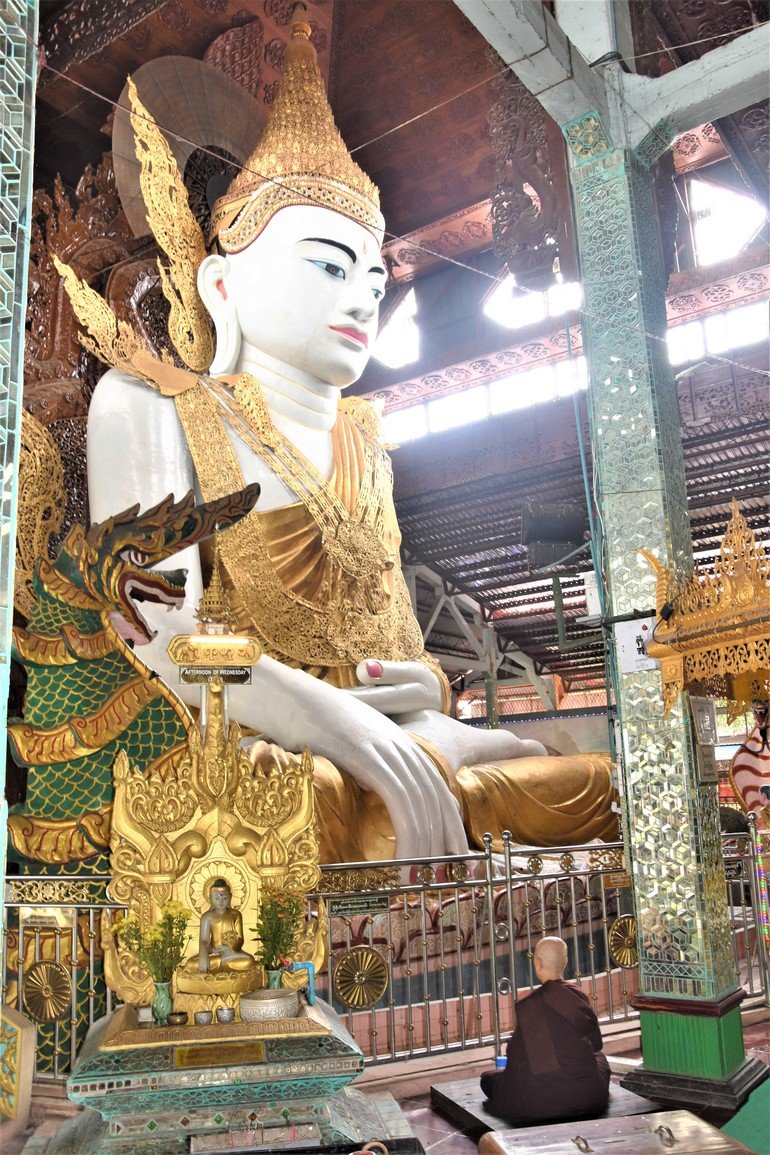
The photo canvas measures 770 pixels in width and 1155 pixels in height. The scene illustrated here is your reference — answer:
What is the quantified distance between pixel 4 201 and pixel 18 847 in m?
2.72

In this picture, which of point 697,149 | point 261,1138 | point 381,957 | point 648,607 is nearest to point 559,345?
point 697,149

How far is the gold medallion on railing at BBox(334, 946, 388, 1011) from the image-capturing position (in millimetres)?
3410

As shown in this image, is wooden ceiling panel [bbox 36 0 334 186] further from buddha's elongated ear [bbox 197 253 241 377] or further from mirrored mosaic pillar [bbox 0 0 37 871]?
mirrored mosaic pillar [bbox 0 0 37 871]

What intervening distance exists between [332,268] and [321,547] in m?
1.68

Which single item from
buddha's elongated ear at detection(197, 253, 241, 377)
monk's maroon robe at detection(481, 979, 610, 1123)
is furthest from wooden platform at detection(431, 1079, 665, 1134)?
buddha's elongated ear at detection(197, 253, 241, 377)

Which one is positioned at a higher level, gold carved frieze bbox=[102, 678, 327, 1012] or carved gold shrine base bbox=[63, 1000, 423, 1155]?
gold carved frieze bbox=[102, 678, 327, 1012]

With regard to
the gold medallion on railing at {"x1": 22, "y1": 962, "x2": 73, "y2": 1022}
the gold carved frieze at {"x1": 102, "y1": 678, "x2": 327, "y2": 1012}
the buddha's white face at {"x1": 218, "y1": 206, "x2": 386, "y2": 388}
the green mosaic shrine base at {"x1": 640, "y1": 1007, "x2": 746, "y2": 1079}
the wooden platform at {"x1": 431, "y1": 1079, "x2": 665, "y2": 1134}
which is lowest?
the wooden platform at {"x1": 431, "y1": 1079, "x2": 665, "y2": 1134}

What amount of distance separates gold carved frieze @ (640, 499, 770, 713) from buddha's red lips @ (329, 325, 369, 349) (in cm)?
343

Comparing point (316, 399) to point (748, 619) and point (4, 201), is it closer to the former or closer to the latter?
point (748, 619)

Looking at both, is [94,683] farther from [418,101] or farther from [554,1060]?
[418,101]

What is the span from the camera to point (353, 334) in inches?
246

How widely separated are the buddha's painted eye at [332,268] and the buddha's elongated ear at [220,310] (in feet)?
2.08

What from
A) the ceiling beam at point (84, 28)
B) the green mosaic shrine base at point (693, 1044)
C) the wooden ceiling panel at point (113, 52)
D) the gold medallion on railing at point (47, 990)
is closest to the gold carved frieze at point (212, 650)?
the gold medallion on railing at point (47, 990)

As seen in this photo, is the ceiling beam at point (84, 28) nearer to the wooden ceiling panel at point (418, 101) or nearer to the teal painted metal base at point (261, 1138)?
the wooden ceiling panel at point (418, 101)
